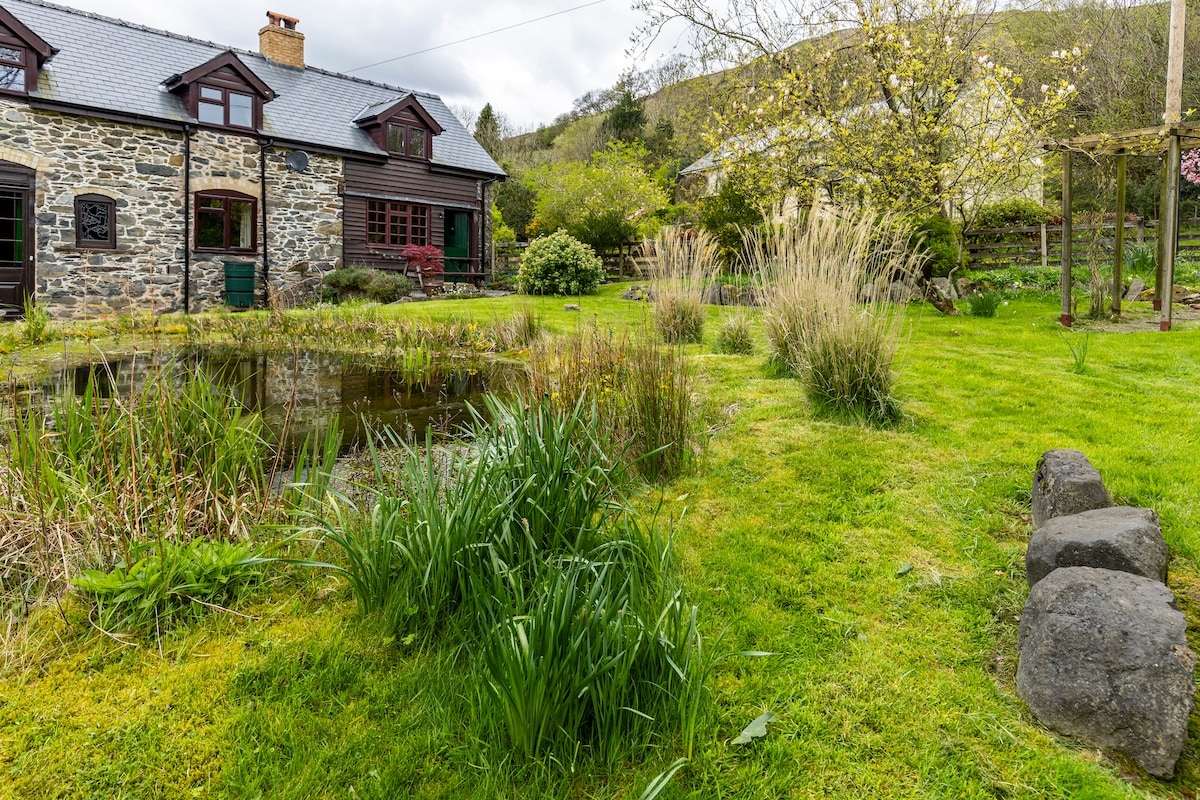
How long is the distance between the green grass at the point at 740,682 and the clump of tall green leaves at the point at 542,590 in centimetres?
9

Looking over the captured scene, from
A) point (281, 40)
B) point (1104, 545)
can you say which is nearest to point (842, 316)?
point (1104, 545)

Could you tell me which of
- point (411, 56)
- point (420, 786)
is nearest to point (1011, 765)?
point (420, 786)

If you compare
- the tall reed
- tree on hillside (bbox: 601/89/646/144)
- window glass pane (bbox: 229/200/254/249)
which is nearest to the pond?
the tall reed

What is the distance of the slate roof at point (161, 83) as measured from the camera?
12.8 m

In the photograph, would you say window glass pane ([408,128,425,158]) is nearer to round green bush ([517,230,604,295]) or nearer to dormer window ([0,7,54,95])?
round green bush ([517,230,604,295])

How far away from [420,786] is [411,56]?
82.2ft

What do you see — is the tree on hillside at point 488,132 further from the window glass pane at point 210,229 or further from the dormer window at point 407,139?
the window glass pane at point 210,229

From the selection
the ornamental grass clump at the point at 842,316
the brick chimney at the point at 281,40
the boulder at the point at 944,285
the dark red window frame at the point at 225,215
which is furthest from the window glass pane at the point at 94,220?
the boulder at the point at 944,285

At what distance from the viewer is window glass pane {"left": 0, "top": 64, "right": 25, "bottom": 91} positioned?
1176cm

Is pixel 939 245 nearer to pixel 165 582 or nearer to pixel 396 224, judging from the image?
pixel 165 582

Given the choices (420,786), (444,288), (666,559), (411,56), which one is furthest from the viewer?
(411,56)

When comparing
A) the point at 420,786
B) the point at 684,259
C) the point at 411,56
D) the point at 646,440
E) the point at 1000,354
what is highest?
the point at 411,56

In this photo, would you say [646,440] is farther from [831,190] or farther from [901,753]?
[831,190]

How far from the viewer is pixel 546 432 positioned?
107 inches
